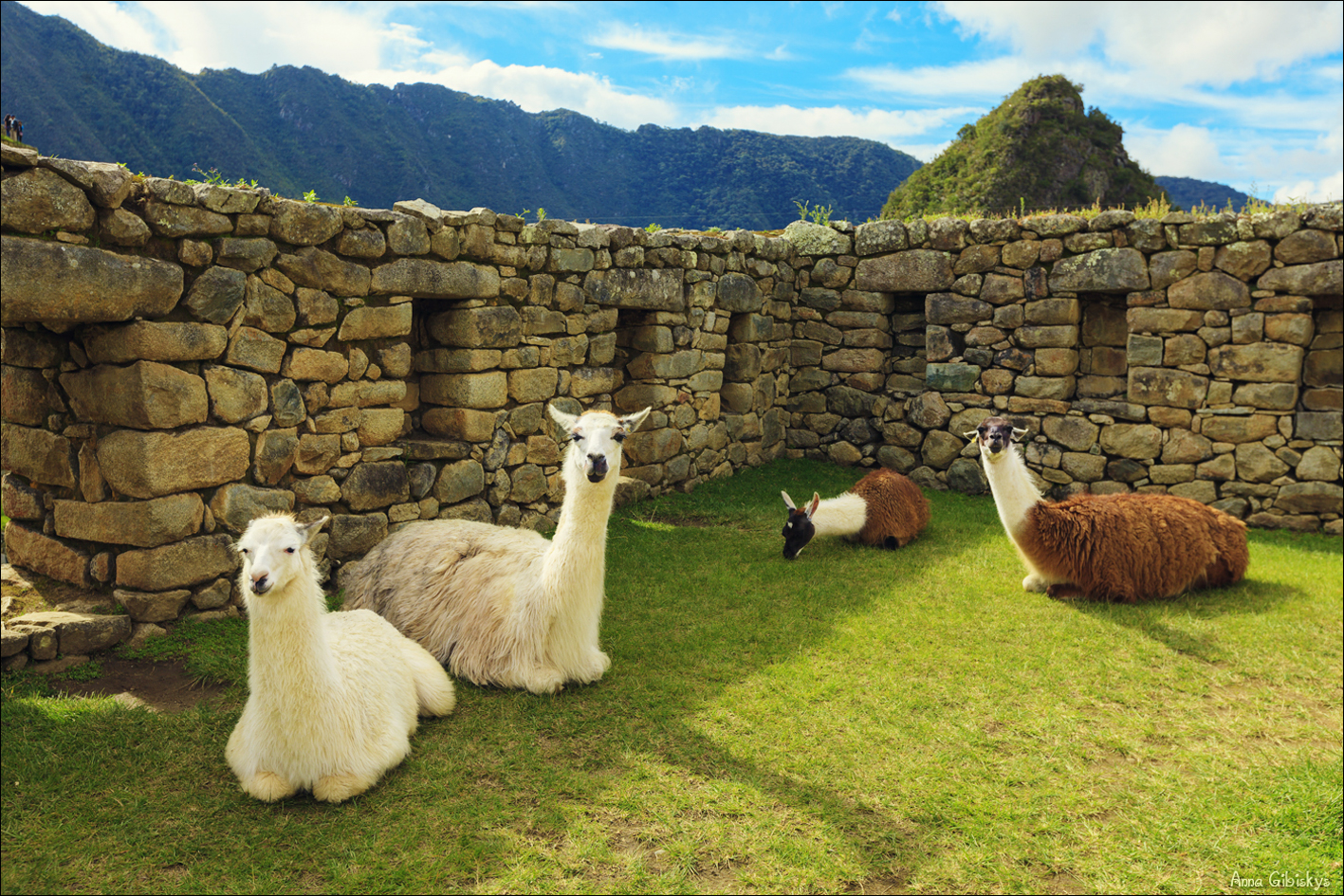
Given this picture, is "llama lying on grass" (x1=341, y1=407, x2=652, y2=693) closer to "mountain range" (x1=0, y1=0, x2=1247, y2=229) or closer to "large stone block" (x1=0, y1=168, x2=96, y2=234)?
"large stone block" (x1=0, y1=168, x2=96, y2=234)

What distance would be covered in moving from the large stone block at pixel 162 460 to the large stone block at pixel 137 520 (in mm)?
65

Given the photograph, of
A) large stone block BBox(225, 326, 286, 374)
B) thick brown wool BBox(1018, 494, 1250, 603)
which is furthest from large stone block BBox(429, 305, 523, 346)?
thick brown wool BBox(1018, 494, 1250, 603)

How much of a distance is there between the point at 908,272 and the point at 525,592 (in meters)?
6.56

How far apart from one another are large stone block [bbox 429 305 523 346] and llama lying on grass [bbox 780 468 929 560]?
2577 mm

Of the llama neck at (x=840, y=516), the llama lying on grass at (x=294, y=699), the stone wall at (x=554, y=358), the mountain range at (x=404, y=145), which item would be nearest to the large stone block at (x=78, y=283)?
the stone wall at (x=554, y=358)

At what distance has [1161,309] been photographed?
7859mm

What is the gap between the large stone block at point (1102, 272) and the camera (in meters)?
7.88

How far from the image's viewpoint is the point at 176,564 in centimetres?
425

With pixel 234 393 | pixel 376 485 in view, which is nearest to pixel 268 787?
pixel 234 393

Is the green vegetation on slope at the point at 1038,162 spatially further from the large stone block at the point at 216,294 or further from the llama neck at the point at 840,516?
the large stone block at the point at 216,294

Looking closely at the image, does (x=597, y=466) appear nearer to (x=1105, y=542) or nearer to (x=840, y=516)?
(x=840, y=516)

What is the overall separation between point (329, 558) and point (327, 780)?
2400 mm

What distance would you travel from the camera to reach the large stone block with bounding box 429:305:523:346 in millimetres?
5781

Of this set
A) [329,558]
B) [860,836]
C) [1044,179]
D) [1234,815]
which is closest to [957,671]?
[1234,815]
